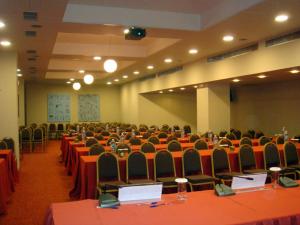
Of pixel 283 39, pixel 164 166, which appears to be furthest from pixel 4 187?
pixel 283 39

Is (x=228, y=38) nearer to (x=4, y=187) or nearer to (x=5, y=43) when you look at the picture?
(x=5, y=43)

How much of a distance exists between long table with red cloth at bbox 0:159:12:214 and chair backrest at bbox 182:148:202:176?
306 centimetres

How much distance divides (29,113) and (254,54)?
14506 mm

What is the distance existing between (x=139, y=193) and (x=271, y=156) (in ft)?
13.9

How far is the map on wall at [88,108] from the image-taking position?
20.5 m

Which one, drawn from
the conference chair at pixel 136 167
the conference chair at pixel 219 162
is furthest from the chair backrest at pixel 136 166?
the conference chair at pixel 219 162

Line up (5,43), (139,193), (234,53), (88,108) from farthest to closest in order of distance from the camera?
(88,108)
(234,53)
(5,43)
(139,193)

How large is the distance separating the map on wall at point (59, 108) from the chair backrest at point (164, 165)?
591 inches

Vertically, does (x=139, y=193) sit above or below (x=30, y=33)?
below

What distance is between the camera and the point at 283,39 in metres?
7.32

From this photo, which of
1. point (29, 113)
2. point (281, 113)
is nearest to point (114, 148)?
point (281, 113)

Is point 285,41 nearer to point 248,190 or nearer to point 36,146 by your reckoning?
point 248,190

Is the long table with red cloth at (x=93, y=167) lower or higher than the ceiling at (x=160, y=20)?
lower

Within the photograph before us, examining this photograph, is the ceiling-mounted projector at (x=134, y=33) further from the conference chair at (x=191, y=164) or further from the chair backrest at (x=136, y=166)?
the conference chair at (x=191, y=164)
